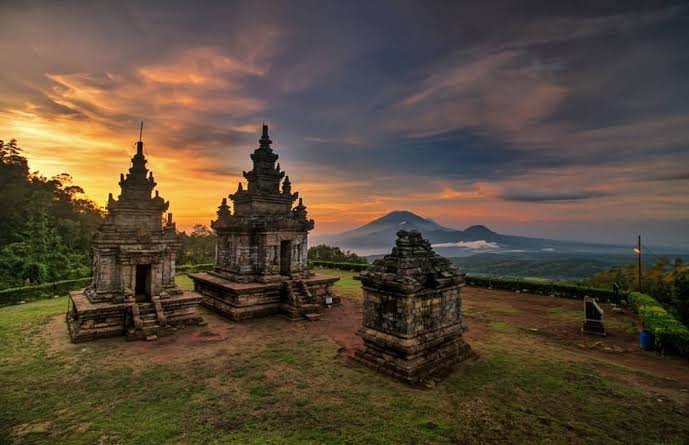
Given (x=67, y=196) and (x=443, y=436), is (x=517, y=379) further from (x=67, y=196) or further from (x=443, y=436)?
(x=67, y=196)

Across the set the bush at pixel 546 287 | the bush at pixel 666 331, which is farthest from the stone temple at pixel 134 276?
the bush at pixel 546 287

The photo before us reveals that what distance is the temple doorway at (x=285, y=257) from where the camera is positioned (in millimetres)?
20172

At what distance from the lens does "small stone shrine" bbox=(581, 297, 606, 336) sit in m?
15.1

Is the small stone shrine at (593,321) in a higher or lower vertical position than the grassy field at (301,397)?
higher

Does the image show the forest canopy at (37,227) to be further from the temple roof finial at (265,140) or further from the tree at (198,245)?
the temple roof finial at (265,140)

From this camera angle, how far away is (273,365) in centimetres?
1095

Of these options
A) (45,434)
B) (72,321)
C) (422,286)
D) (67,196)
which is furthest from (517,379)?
(67,196)

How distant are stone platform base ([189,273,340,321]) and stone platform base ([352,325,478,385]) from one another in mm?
6860

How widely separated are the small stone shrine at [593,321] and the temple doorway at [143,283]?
20496mm

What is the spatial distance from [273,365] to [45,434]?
18.4 ft

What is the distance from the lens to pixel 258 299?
58.1 feet

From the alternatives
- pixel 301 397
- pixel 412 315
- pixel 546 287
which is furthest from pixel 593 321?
pixel 301 397

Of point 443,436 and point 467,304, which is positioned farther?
point 467,304

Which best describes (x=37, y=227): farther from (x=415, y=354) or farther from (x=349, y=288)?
(x=415, y=354)
